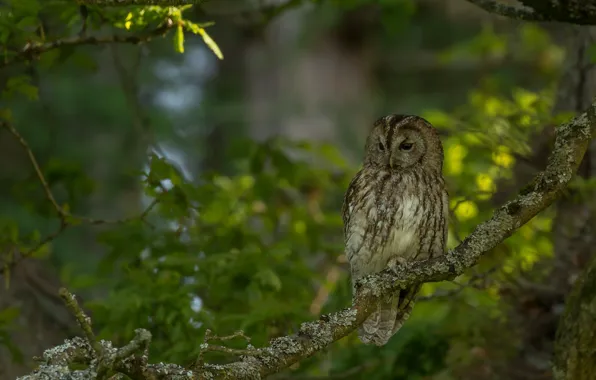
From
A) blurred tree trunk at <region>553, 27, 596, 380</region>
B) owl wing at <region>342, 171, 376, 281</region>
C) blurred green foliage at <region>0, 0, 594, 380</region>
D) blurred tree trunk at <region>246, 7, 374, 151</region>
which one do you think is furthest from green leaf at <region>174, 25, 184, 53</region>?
blurred tree trunk at <region>246, 7, 374, 151</region>

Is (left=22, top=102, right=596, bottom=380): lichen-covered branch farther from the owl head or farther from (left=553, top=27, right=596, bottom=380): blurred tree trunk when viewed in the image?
the owl head

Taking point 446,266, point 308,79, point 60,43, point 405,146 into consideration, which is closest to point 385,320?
point 405,146

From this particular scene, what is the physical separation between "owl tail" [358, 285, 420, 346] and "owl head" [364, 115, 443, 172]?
1.85ft

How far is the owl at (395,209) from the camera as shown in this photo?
382 centimetres

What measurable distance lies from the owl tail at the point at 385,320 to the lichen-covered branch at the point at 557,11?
1.17 m

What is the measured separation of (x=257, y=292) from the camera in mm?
4051

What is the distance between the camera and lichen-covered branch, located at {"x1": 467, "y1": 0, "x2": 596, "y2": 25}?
10.5 feet

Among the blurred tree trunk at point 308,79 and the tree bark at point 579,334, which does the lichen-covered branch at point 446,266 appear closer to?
the tree bark at point 579,334

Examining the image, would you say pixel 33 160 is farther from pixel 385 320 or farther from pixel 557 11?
pixel 557 11

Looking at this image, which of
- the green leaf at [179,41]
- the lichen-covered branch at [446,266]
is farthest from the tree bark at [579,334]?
the green leaf at [179,41]

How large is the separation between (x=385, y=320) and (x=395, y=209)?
0.46 meters

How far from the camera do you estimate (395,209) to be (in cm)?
385

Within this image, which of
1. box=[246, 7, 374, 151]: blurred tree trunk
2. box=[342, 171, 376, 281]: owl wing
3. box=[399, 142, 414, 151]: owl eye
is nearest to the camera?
box=[342, 171, 376, 281]: owl wing

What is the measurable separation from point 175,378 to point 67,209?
7.23 feet
